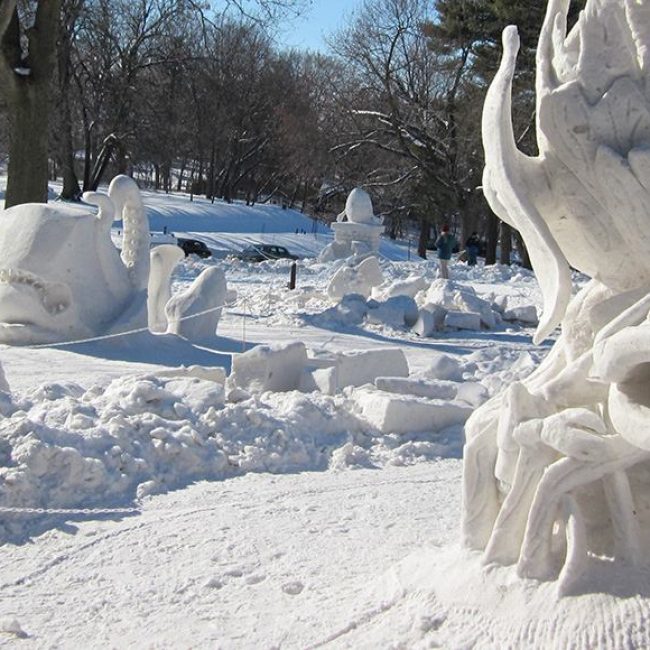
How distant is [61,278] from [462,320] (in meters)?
6.55

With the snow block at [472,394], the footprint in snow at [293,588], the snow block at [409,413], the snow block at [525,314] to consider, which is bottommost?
the footprint in snow at [293,588]

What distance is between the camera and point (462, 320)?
15.7 meters

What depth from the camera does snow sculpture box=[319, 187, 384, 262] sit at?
24.3 meters

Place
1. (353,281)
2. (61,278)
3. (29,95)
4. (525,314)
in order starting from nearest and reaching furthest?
(61,278) → (525,314) → (29,95) → (353,281)

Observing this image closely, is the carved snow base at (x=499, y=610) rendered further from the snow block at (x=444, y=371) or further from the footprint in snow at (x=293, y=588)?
the snow block at (x=444, y=371)

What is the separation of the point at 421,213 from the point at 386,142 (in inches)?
246

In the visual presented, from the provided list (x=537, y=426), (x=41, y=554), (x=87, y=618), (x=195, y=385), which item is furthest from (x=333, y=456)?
(x=537, y=426)

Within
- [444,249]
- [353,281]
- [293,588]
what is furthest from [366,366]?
[444,249]

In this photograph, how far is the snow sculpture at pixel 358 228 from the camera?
24.3 m

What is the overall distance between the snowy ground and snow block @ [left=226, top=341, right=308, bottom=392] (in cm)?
44

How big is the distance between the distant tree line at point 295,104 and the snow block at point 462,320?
7.94 m

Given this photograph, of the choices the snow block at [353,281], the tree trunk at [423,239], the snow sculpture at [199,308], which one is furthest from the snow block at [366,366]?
the tree trunk at [423,239]

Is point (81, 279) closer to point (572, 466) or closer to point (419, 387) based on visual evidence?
point (419, 387)

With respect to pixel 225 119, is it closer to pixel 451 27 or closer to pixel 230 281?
pixel 451 27
